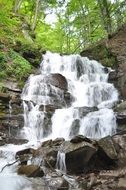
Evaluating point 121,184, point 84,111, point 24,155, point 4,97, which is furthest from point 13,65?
point 121,184

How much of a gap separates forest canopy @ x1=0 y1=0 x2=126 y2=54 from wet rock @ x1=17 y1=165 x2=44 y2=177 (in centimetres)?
1265

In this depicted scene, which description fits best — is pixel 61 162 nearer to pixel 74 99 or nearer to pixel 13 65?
pixel 74 99

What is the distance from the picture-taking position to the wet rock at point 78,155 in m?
9.62

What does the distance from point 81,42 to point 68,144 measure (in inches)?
925

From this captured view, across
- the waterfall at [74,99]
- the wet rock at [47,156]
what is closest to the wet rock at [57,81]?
the waterfall at [74,99]

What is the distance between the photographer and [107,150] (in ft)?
32.4

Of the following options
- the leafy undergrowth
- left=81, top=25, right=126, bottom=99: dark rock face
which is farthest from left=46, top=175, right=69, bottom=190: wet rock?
left=81, top=25, right=126, bottom=99: dark rock face

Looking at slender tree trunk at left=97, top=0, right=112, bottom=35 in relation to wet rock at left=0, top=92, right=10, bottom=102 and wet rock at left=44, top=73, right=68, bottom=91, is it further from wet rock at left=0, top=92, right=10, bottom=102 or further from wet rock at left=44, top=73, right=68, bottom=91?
wet rock at left=0, top=92, right=10, bottom=102

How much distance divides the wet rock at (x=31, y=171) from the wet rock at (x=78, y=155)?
980 millimetres

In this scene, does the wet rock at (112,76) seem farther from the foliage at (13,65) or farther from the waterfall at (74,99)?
the foliage at (13,65)

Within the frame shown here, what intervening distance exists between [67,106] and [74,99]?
89 centimetres

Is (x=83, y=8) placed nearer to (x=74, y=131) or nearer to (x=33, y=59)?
(x=33, y=59)

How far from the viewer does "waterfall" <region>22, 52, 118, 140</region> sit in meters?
13.2

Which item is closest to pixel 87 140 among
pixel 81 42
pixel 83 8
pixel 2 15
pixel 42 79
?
pixel 42 79
